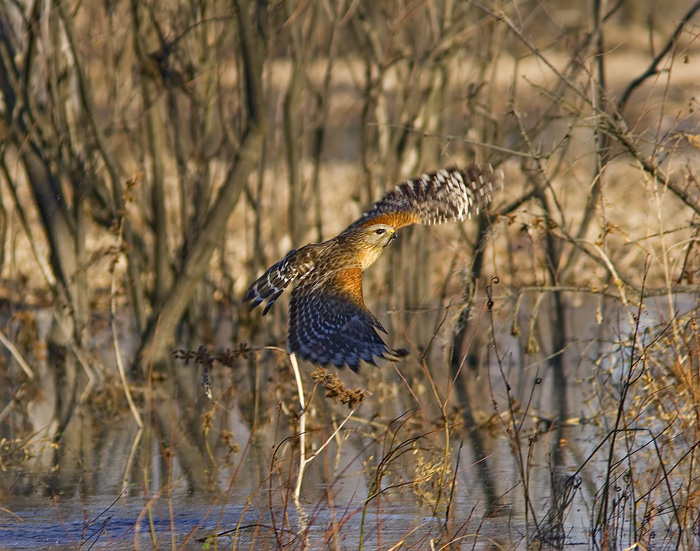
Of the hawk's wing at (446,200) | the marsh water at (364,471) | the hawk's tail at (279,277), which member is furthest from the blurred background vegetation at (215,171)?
the hawk's tail at (279,277)

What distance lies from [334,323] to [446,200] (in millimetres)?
1639

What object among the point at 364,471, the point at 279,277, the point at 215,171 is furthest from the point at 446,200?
the point at 215,171

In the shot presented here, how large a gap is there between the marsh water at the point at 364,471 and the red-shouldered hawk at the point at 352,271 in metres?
0.37

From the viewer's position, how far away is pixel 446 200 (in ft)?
22.2

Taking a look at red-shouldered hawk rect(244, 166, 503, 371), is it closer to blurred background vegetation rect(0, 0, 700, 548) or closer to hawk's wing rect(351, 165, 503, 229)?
hawk's wing rect(351, 165, 503, 229)

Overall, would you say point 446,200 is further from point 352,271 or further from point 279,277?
point 279,277

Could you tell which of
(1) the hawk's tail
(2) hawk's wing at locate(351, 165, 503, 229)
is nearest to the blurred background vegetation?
(2) hawk's wing at locate(351, 165, 503, 229)

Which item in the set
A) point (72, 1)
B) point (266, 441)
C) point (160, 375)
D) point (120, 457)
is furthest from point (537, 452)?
point (72, 1)

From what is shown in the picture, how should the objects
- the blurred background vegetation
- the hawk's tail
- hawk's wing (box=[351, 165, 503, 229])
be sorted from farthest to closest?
the blurred background vegetation, hawk's wing (box=[351, 165, 503, 229]), the hawk's tail

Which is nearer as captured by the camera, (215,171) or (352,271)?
(352,271)

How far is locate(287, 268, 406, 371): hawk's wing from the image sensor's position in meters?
5.22

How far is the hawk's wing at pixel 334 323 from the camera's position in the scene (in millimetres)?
5223

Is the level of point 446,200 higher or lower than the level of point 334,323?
higher

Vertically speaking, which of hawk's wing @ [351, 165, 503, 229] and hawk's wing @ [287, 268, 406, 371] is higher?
hawk's wing @ [351, 165, 503, 229]
